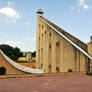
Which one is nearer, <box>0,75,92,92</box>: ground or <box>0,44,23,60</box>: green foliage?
<box>0,75,92,92</box>: ground

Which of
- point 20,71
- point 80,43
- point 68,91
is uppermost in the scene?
point 80,43

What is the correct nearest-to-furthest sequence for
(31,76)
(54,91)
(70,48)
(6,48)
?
1. (54,91)
2. (31,76)
3. (70,48)
4. (6,48)

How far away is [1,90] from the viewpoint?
3.25m

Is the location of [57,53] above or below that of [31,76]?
above

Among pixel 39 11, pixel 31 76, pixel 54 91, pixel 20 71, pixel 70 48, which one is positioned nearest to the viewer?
pixel 54 91

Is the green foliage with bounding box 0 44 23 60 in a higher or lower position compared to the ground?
higher

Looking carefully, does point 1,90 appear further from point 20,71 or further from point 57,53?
point 57,53

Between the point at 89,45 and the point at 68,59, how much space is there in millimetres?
2403

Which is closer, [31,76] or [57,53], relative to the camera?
[31,76]

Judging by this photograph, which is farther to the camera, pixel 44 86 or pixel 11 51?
pixel 11 51

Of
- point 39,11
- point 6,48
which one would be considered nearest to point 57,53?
point 39,11

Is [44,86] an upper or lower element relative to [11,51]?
lower

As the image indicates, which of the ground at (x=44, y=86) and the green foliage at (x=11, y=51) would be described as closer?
the ground at (x=44, y=86)

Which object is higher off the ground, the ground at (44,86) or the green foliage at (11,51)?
the green foliage at (11,51)
